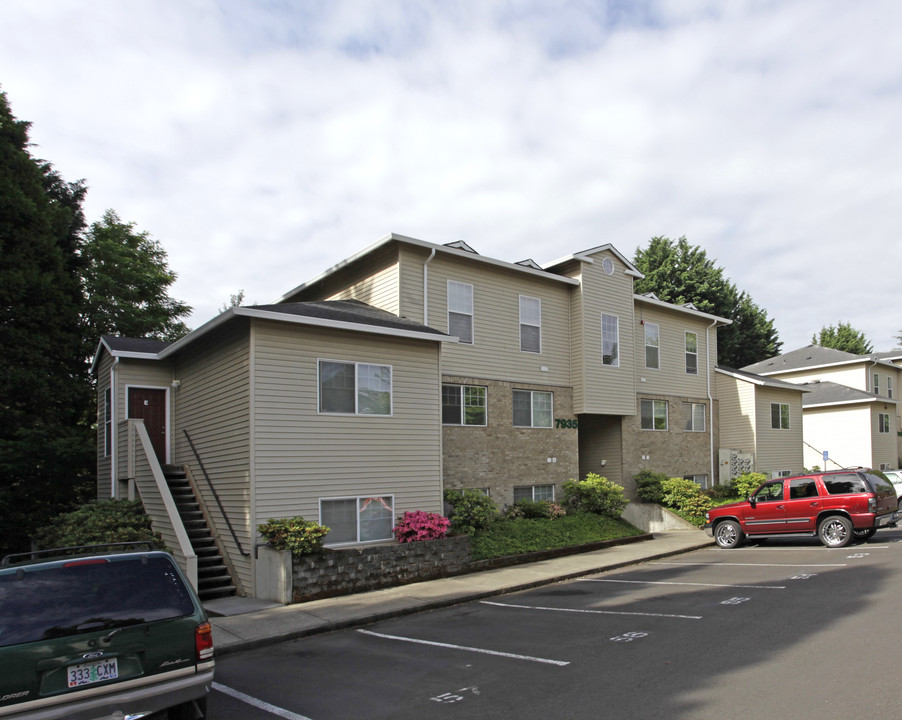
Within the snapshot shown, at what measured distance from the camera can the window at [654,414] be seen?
24.0 meters

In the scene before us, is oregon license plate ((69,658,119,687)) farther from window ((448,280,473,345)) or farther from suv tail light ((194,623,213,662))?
window ((448,280,473,345))

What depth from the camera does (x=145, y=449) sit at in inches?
600

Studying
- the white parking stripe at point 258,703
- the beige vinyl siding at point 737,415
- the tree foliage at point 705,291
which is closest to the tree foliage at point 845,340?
the tree foliage at point 705,291

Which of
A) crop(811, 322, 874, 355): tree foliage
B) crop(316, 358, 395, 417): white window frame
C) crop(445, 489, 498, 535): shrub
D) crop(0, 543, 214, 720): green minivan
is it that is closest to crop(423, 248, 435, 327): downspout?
crop(316, 358, 395, 417): white window frame

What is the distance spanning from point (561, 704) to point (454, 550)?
26.9 ft

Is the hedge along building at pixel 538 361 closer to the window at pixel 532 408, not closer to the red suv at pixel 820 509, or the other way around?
the window at pixel 532 408

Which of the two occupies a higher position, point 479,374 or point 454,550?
point 479,374

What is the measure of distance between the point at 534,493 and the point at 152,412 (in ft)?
35.5

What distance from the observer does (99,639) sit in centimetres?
514

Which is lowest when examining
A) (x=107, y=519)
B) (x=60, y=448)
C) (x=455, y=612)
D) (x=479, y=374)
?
(x=455, y=612)

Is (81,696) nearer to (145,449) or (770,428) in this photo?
(145,449)

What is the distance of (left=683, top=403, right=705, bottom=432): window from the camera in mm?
26016

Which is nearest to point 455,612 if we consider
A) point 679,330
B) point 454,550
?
point 454,550

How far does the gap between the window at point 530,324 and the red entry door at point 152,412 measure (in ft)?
33.3
